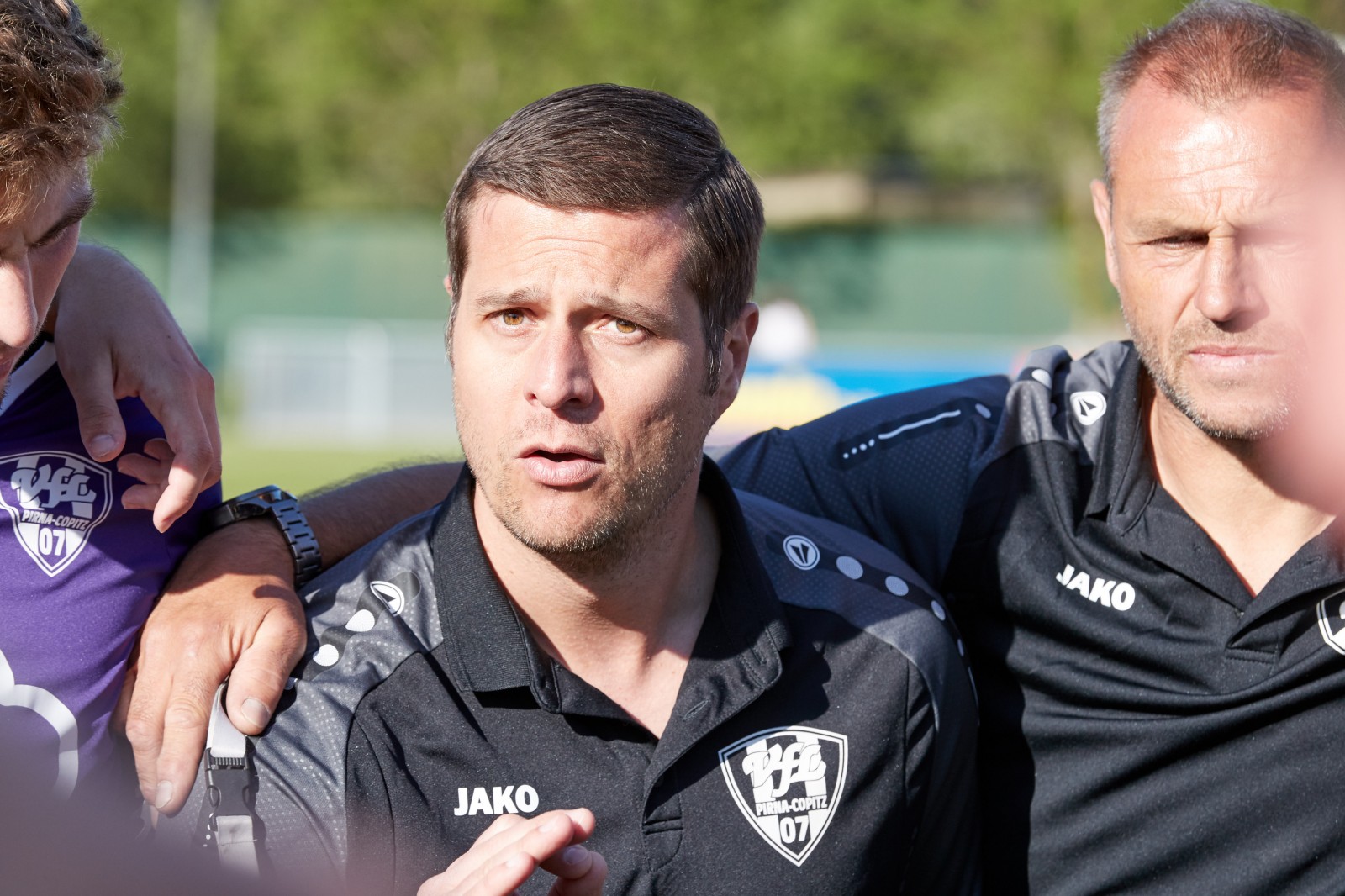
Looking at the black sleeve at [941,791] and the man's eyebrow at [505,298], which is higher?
the man's eyebrow at [505,298]

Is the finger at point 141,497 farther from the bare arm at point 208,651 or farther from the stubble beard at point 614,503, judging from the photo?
the stubble beard at point 614,503

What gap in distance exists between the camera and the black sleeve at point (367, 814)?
267cm

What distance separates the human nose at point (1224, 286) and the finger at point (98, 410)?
2.22 metres

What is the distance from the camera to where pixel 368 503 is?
135 inches

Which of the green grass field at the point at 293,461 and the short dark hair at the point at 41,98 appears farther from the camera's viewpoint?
the green grass field at the point at 293,461

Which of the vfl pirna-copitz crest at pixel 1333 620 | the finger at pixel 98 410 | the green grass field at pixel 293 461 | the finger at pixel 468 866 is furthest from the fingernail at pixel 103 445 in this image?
the green grass field at pixel 293 461

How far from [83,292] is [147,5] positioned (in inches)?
1348

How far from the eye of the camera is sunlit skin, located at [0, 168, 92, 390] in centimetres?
240

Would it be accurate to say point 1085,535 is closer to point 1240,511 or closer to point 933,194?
point 1240,511

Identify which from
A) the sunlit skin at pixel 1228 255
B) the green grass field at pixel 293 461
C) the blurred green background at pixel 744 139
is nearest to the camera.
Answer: the sunlit skin at pixel 1228 255

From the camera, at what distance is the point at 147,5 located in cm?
3412

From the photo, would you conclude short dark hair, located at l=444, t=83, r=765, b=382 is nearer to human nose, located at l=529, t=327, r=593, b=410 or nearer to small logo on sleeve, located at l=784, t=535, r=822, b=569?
human nose, located at l=529, t=327, r=593, b=410

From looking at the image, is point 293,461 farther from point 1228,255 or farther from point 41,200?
point 41,200

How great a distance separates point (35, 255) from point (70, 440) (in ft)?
1.59
